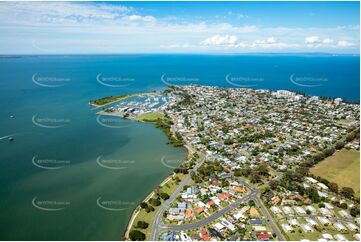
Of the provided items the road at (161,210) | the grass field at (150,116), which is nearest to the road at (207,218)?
the road at (161,210)

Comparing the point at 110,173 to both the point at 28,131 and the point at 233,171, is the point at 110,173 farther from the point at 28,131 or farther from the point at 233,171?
the point at 28,131

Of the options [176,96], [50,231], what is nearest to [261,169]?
[50,231]

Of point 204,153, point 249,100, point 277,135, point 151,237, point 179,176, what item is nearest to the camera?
point 151,237

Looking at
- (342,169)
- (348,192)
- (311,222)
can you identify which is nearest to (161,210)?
(311,222)

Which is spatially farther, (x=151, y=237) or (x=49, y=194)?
(x=49, y=194)

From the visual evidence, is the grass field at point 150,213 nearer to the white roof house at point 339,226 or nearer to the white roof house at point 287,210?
the white roof house at point 287,210

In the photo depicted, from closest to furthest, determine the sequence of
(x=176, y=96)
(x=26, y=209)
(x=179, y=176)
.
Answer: (x=26, y=209), (x=179, y=176), (x=176, y=96)

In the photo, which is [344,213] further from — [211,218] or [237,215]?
[211,218]
